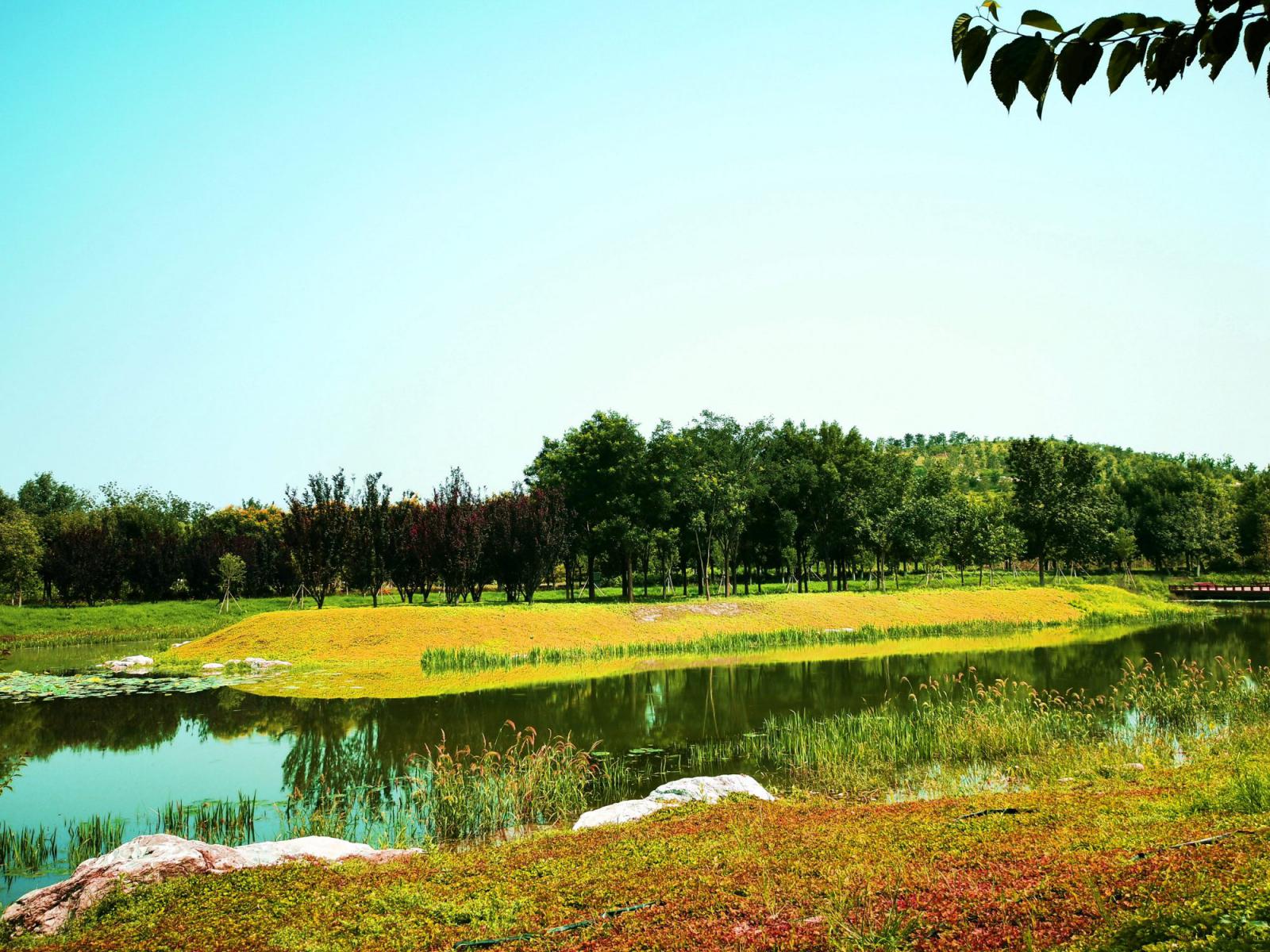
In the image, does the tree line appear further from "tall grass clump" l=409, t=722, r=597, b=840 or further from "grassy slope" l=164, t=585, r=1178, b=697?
"tall grass clump" l=409, t=722, r=597, b=840

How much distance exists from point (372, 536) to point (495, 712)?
26393mm

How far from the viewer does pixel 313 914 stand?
630cm

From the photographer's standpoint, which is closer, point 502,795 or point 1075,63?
point 1075,63

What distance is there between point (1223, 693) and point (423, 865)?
699 inches

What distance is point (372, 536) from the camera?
143 ft

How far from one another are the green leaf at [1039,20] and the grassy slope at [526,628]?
2320 cm

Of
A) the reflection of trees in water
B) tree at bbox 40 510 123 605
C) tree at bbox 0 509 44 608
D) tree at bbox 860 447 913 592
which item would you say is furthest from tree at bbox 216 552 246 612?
tree at bbox 860 447 913 592

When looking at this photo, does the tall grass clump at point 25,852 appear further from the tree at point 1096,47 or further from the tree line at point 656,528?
the tree line at point 656,528

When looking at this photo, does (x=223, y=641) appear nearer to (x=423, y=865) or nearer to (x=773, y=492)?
(x=423, y=865)

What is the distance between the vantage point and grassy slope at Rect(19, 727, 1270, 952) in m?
4.87

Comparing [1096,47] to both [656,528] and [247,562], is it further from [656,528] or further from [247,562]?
[247,562]

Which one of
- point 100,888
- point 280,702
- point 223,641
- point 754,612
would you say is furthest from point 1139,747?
point 223,641

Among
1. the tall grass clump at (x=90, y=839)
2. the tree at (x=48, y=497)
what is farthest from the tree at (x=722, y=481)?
→ the tree at (x=48, y=497)

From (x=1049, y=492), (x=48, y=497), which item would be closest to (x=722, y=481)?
(x=1049, y=492)
